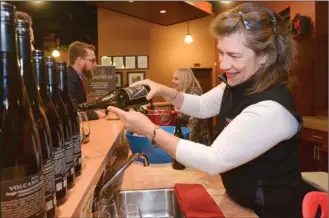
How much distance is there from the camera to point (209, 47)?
27.3ft

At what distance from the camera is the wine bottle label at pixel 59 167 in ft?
2.11

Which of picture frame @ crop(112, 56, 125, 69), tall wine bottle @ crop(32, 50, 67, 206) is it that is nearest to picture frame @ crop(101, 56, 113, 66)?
picture frame @ crop(112, 56, 125, 69)

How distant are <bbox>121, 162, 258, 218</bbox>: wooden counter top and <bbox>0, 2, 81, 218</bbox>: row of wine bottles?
0.73 metres

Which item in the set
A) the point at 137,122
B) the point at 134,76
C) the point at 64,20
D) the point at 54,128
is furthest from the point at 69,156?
the point at 64,20

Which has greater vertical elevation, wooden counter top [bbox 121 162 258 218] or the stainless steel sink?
wooden counter top [bbox 121 162 258 218]

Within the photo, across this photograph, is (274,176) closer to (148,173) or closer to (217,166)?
(217,166)

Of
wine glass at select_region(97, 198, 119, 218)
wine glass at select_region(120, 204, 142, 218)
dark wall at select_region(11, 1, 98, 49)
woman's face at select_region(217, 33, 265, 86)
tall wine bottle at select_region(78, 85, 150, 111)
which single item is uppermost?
dark wall at select_region(11, 1, 98, 49)

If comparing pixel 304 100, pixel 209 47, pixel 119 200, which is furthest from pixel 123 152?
pixel 209 47

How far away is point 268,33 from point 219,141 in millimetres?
437

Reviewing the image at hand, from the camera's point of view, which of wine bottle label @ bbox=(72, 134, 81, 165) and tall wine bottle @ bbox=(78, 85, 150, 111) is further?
tall wine bottle @ bbox=(78, 85, 150, 111)

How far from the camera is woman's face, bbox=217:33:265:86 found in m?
1.15

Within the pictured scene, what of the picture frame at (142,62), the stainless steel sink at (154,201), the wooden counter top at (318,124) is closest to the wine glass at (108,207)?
the stainless steel sink at (154,201)

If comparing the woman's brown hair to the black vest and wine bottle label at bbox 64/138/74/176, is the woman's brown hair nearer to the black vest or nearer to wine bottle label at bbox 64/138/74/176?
the black vest

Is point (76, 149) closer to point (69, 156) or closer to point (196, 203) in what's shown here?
point (69, 156)
